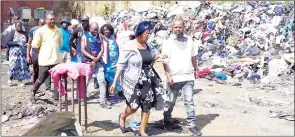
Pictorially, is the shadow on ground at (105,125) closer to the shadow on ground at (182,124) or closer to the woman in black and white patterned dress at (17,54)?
the shadow on ground at (182,124)

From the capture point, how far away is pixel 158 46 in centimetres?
1425

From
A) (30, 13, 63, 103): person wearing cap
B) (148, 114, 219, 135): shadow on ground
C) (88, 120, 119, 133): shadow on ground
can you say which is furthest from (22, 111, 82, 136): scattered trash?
(30, 13, 63, 103): person wearing cap

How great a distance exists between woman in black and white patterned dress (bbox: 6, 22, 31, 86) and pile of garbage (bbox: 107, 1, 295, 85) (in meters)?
2.45

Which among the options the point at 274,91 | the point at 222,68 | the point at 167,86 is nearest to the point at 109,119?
the point at 167,86

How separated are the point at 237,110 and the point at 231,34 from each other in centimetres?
829

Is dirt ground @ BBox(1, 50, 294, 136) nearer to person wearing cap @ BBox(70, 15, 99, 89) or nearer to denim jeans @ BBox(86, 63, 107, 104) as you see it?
denim jeans @ BBox(86, 63, 107, 104)

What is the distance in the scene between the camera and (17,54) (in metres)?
8.80

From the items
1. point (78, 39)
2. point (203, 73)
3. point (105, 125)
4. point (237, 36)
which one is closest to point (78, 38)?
point (78, 39)

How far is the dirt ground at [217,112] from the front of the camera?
554 cm

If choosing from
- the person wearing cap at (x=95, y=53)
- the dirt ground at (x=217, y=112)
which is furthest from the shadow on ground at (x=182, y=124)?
the person wearing cap at (x=95, y=53)

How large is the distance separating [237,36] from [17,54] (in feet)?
27.2

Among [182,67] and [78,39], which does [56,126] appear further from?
[78,39]

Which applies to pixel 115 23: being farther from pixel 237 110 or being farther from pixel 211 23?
pixel 237 110

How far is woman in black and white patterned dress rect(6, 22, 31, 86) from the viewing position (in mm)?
8656
